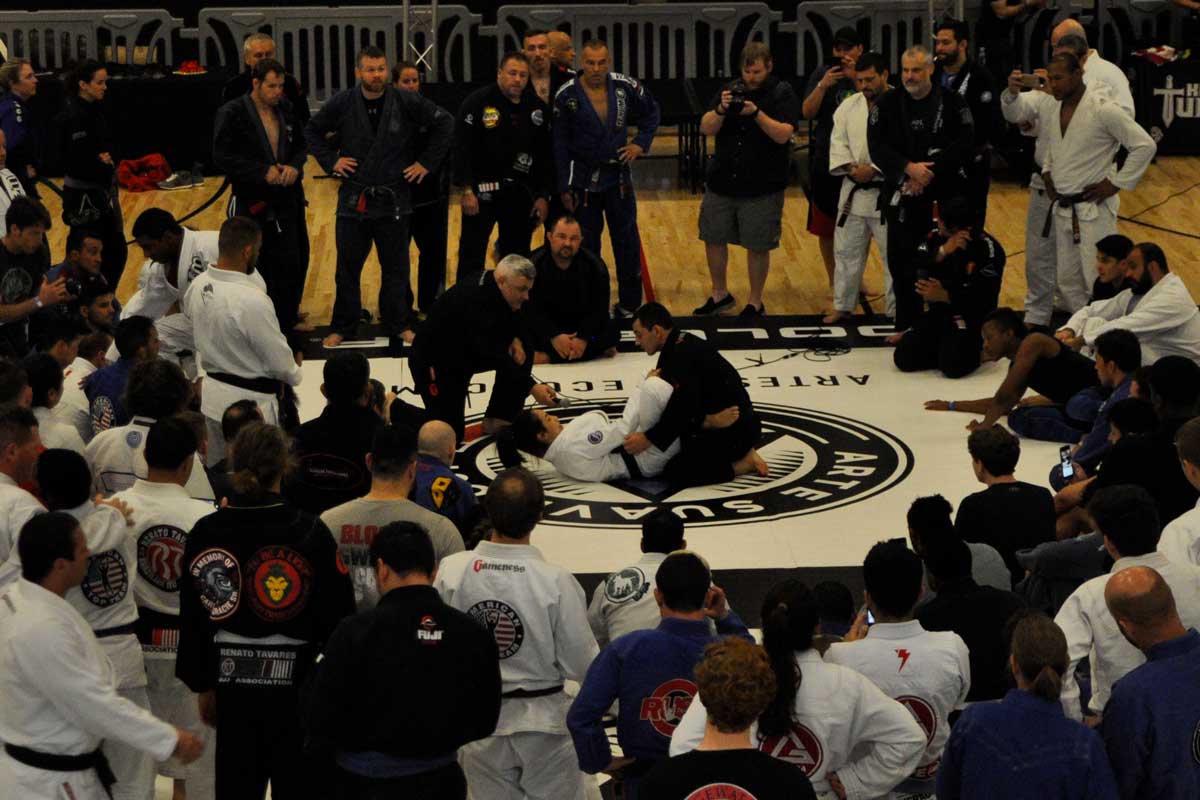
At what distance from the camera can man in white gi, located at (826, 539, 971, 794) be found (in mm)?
4496

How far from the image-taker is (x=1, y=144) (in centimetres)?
903

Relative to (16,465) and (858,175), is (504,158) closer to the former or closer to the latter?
(858,175)

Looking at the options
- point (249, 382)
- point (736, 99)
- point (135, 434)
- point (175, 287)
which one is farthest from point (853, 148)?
point (135, 434)

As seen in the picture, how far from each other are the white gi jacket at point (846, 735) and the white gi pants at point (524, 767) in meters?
0.84

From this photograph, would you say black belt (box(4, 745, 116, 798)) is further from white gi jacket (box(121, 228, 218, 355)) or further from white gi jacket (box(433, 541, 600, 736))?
white gi jacket (box(121, 228, 218, 355))

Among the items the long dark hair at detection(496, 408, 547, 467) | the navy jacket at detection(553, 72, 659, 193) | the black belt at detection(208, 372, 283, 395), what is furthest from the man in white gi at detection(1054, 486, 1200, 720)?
the navy jacket at detection(553, 72, 659, 193)

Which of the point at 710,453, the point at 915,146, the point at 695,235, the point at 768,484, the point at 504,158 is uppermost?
the point at 915,146

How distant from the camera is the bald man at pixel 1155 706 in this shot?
420cm

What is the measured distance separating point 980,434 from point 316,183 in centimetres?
942

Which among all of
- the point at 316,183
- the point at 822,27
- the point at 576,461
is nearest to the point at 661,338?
the point at 576,461

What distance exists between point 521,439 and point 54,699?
166 inches

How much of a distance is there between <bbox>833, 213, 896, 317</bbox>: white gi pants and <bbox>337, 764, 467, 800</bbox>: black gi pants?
260 inches

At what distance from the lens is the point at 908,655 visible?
452 cm

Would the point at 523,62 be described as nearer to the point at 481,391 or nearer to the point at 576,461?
the point at 481,391
